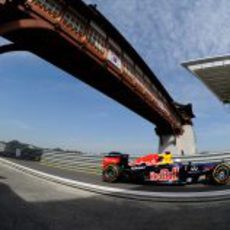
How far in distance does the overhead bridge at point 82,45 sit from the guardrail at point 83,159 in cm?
410

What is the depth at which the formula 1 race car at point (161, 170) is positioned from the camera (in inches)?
490

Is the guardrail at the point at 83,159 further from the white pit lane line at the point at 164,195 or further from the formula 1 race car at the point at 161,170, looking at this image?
the white pit lane line at the point at 164,195

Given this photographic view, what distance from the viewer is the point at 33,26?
13.7 metres

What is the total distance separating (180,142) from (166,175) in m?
22.9

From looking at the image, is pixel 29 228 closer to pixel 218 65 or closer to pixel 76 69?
pixel 76 69

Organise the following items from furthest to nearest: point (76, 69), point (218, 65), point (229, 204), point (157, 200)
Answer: point (218, 65) < point (76, 69) < point (157, 200) < point (229, 204)

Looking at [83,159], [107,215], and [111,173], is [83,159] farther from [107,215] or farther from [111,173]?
[107,215]

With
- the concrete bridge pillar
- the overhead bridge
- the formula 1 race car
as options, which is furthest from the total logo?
the concrete bridge pillar

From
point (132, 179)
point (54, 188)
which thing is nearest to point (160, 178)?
point (132, 179)

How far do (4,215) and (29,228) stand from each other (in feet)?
3.68

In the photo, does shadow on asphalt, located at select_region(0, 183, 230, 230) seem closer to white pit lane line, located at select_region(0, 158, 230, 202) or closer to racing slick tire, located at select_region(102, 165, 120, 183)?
white pit lane line, located at select_region(0, 158, 230, 202)

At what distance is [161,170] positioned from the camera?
13.7 metres

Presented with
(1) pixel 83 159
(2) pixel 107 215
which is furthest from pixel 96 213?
(1) pixel 83 159

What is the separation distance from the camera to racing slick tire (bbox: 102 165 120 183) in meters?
15.1
